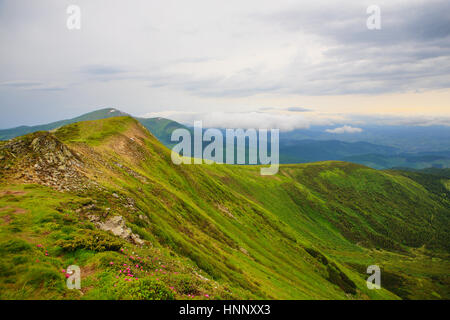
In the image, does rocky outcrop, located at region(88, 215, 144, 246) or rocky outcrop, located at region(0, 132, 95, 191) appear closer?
rocky outcrop, located at region(88, 215, 144, 246)

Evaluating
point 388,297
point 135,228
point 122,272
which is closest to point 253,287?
point 135,228

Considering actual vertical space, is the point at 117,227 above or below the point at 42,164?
below

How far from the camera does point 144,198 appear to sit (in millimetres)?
39969

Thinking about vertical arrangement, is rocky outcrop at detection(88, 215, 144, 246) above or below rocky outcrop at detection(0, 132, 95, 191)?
below

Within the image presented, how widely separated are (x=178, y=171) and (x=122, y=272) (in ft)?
223

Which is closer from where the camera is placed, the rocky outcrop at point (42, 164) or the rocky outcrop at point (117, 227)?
the rocky outcrop at point (117, 227)

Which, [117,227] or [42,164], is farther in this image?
[42,164]

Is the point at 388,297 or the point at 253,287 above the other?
the point at 253,287

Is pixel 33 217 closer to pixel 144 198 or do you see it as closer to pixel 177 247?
pixel 177 247

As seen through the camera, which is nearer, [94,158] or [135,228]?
[135,228]

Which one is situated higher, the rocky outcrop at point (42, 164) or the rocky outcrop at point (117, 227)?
the rocky outcrop at point (42, 164)
